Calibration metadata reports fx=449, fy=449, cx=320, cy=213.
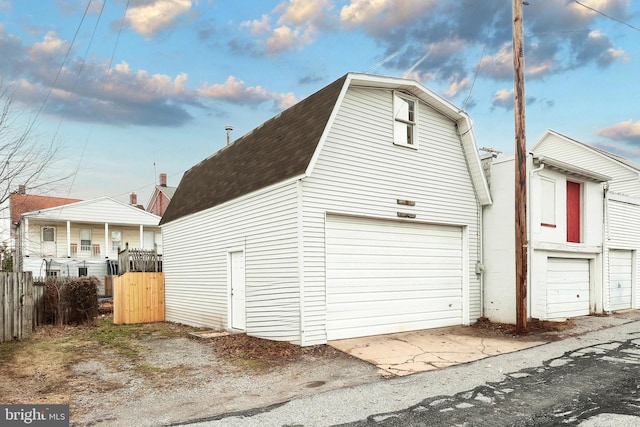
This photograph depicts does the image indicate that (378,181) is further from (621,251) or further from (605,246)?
(621,251)

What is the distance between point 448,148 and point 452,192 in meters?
1.30

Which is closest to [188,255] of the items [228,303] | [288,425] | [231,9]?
[228,303]

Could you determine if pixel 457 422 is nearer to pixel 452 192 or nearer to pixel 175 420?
pixel 175 420

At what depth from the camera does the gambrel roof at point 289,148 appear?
34.1ft

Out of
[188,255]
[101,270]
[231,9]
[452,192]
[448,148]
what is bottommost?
[101,270]

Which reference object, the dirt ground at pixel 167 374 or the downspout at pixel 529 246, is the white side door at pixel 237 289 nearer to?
the dirt ground at pixel 167 374

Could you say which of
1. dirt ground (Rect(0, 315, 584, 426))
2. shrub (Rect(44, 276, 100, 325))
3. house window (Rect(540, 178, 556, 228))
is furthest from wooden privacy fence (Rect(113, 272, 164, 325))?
house window (Rect(540, 178, 556, 228))

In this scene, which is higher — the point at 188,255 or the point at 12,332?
the point at 188,255

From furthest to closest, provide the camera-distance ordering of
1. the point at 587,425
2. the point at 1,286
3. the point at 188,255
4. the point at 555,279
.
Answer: the point at 188,255 → the point at 555,279 → the point at 1,286 → the point at 587,425

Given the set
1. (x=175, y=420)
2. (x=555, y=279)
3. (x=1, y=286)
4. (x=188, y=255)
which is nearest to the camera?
(x=175, y=420)

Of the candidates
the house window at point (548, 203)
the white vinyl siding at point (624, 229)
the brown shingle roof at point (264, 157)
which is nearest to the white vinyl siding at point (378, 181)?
the brown shingle roof at point (264, 157)

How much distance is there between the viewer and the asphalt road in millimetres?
5500

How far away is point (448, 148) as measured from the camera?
13180 millimetres

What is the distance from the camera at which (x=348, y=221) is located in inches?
431
